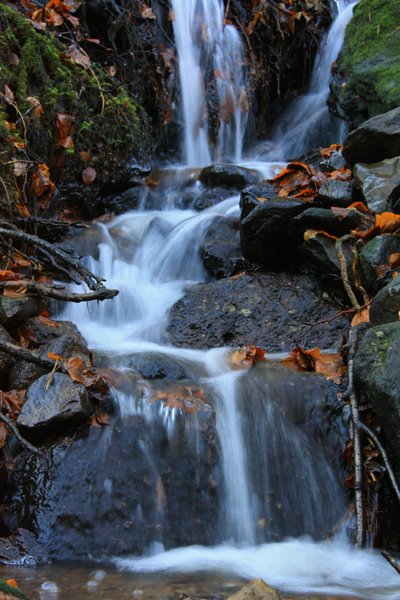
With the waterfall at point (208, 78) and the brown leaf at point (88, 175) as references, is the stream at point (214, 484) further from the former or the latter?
the waterfall at point (208, 78)

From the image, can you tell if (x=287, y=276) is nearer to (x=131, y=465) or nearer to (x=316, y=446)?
(x=316, y=446)

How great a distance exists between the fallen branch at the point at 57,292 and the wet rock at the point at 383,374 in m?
1.60

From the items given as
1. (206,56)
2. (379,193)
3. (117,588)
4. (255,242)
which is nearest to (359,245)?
(379,193)

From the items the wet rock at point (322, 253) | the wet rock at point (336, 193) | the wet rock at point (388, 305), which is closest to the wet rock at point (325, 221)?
the wet rock at point (322, 253)

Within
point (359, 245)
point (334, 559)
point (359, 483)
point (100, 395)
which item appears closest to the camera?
point (334, 559)

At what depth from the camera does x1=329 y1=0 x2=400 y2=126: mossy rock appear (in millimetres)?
7023

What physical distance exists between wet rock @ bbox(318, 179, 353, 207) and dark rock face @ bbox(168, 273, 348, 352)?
726mm

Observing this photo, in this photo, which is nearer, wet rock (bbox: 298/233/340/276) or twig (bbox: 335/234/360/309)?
twig (bbox: 335/234/360/309)

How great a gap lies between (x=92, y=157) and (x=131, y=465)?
4.47 m

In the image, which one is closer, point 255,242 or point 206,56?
point 255,242

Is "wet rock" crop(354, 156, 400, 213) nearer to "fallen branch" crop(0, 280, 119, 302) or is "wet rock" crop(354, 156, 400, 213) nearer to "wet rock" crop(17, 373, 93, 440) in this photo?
"fallen branch" crop(0, 280, 119, 302)

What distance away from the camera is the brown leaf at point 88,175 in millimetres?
6469

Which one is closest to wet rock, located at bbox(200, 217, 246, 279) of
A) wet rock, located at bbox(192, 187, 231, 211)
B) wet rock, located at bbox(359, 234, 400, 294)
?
wet rock, located at bbox(192, 187, 231, 211)

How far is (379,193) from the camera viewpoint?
185 inches
